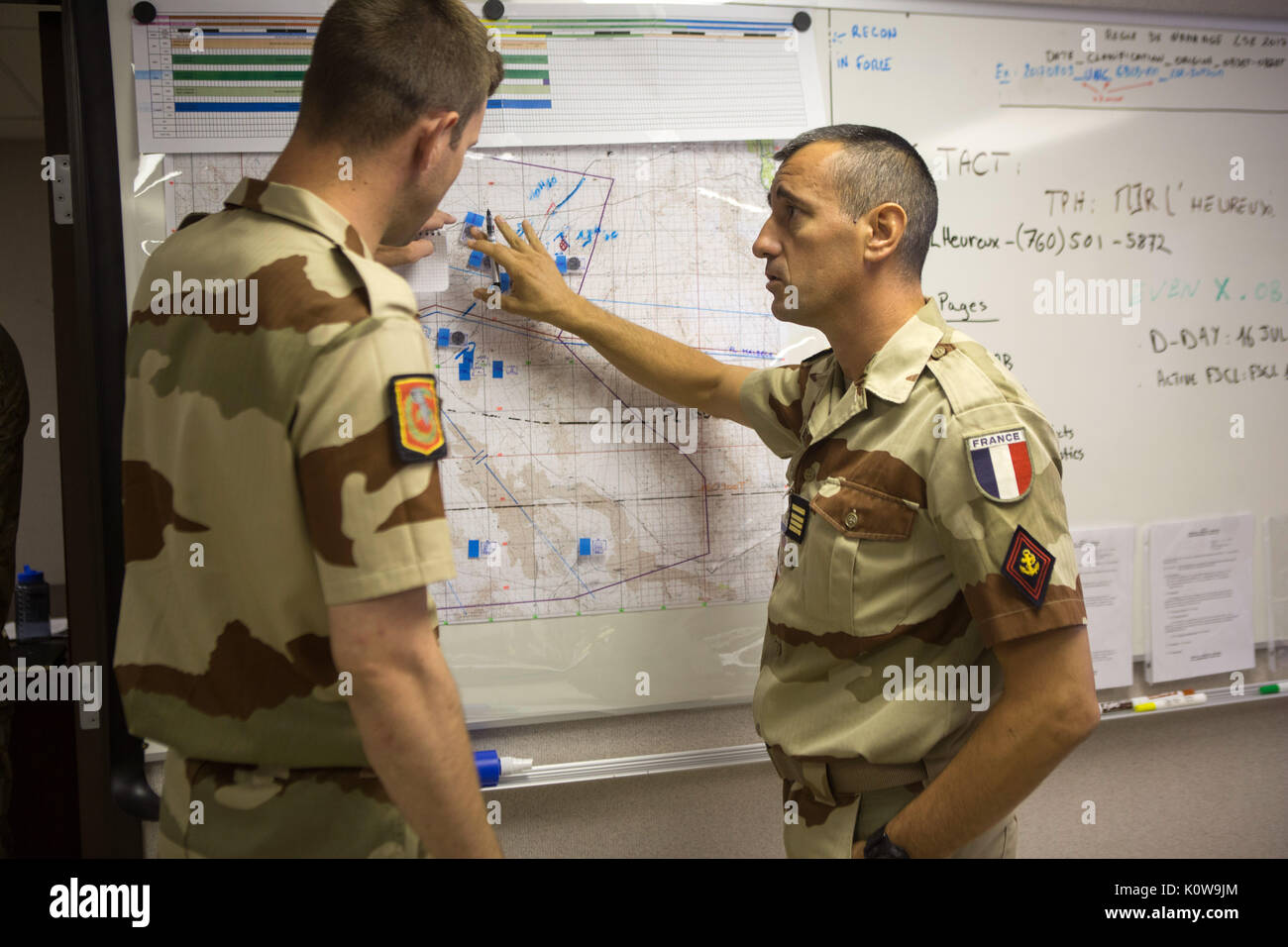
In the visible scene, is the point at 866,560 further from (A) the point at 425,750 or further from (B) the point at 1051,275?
(B) the point at 1051,275

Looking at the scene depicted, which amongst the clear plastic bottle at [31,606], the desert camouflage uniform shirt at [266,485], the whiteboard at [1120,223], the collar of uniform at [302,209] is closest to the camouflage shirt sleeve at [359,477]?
the desert camouflage uniform shirt at [266,485]

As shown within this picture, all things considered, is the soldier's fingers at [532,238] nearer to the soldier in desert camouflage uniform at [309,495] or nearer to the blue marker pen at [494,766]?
the soldier in desert camouflage uniform at [309,495]

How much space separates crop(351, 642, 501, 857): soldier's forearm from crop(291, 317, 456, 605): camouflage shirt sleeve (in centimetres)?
9

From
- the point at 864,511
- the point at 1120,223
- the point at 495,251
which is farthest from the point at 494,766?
the point at 1120,223

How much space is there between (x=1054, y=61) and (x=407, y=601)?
1.64 meters

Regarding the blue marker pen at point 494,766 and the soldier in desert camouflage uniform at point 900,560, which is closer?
the soldier in desert camouflage uniform at point 900,560

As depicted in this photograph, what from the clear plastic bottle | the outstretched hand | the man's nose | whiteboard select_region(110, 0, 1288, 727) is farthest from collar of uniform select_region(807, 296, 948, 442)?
the clear plastic bottle

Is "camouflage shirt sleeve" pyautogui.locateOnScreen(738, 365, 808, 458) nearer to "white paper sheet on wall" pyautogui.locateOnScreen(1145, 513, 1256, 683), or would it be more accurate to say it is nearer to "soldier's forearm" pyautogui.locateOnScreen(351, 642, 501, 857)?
"soldier's forearm" pyautogui.locateOnScreen(351, 642, 501, 857)

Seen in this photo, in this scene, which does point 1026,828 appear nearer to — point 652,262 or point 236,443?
point 652,262

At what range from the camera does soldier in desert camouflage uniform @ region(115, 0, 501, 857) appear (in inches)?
31.2

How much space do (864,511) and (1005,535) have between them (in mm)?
184

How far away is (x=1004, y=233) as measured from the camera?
164 centimetres

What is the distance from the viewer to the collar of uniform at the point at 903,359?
1138 mm

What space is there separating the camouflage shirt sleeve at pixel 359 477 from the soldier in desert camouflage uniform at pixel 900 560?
61cm
